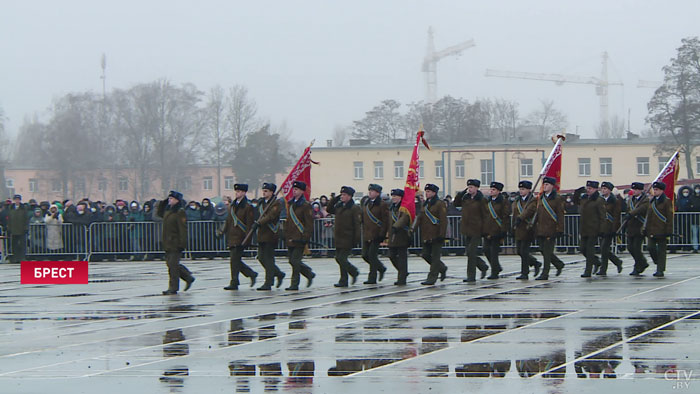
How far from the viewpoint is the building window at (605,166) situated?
91.0 m

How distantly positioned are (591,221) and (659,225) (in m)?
1.16

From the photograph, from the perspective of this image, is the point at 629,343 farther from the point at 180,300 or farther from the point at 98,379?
the point at 180,300

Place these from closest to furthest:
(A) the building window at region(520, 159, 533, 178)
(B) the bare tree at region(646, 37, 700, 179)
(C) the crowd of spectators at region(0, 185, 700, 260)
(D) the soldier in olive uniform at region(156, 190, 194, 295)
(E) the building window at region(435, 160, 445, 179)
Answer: (D) the soldier in olive uniform at region(156, 190, 194, 295)
(C) the crowd of spectators at region(0, 185, 700, 260)
(B) the bare tree at region(646, 37, 700, 179)
(A) the building window at region(520, 159, 533, 178)
(E) the building window at region(435, 160, 445, 179)

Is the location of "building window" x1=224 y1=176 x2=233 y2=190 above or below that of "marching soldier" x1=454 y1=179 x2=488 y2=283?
above

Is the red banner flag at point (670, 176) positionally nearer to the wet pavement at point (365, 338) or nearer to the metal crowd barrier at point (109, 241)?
the wet pavement at point (365, 338)

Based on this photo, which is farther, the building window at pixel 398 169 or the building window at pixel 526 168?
the building window at pixel 398 169

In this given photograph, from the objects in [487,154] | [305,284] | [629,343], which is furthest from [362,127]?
[629,343]

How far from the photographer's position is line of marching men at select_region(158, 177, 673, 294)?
1944 centimetres

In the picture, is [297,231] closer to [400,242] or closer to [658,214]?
[400,242]

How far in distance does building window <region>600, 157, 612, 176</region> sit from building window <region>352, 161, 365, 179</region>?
1919cm

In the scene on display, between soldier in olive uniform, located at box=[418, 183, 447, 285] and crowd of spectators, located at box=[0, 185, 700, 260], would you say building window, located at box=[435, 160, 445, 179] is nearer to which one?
crowd of spectators, located at box=[0, 185, 700, 260]

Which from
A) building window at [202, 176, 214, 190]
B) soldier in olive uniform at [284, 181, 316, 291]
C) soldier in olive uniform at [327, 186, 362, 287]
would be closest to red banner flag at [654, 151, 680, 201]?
soldier in olive uniform at [327, 186, 362, 287]

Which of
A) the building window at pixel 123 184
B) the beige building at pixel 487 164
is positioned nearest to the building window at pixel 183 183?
the building window at pixel 123 184

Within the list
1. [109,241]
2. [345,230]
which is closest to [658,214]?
[345,230]
